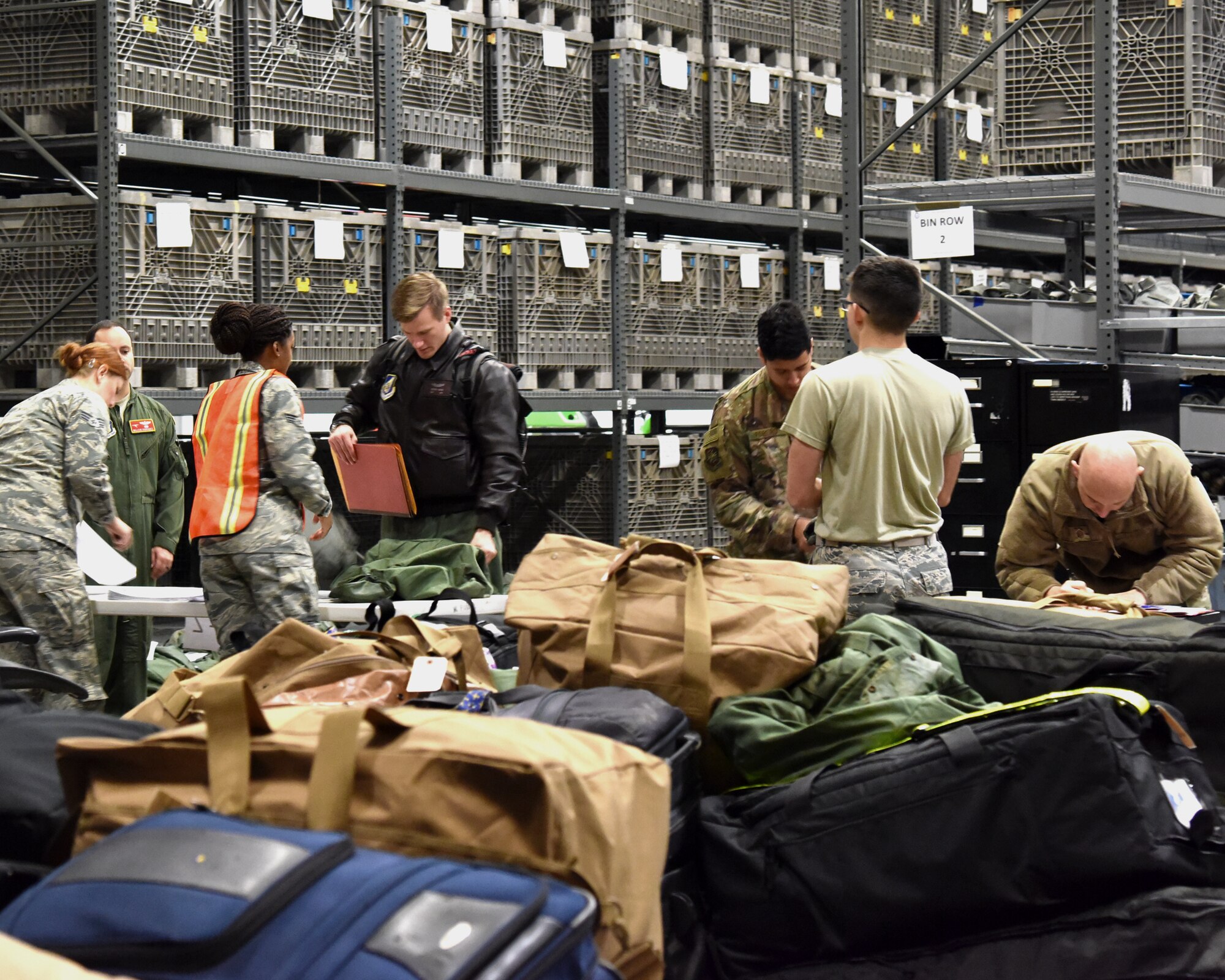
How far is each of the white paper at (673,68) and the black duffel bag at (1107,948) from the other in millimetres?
7925

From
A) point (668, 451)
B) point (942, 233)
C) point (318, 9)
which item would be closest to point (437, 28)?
point (318, 9)

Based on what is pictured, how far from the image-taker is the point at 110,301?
22.6 feet

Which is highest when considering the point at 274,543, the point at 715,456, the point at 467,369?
the point at 467,369

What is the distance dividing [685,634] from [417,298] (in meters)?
3.07

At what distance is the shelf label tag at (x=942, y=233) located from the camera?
23.1ft

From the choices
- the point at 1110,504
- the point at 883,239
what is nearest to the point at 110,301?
the point at 1110,504

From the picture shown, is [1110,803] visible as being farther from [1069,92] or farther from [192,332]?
[1069,92]

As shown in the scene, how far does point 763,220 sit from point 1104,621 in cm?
770

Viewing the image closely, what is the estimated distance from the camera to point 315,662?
2469 millimetres

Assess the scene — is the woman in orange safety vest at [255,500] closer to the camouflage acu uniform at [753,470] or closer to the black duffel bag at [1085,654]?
the camouflage acu uniform at [753,470]

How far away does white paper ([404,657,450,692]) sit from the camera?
95.8 inches

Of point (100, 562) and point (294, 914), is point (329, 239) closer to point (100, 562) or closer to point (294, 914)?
point (100, 562)

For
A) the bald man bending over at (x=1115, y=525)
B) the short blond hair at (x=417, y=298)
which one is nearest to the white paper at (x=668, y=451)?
the short blond hair at (x=417, y=298)

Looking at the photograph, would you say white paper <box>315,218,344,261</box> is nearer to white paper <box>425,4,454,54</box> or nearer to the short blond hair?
white paper <box>425,4,454,54</box>
